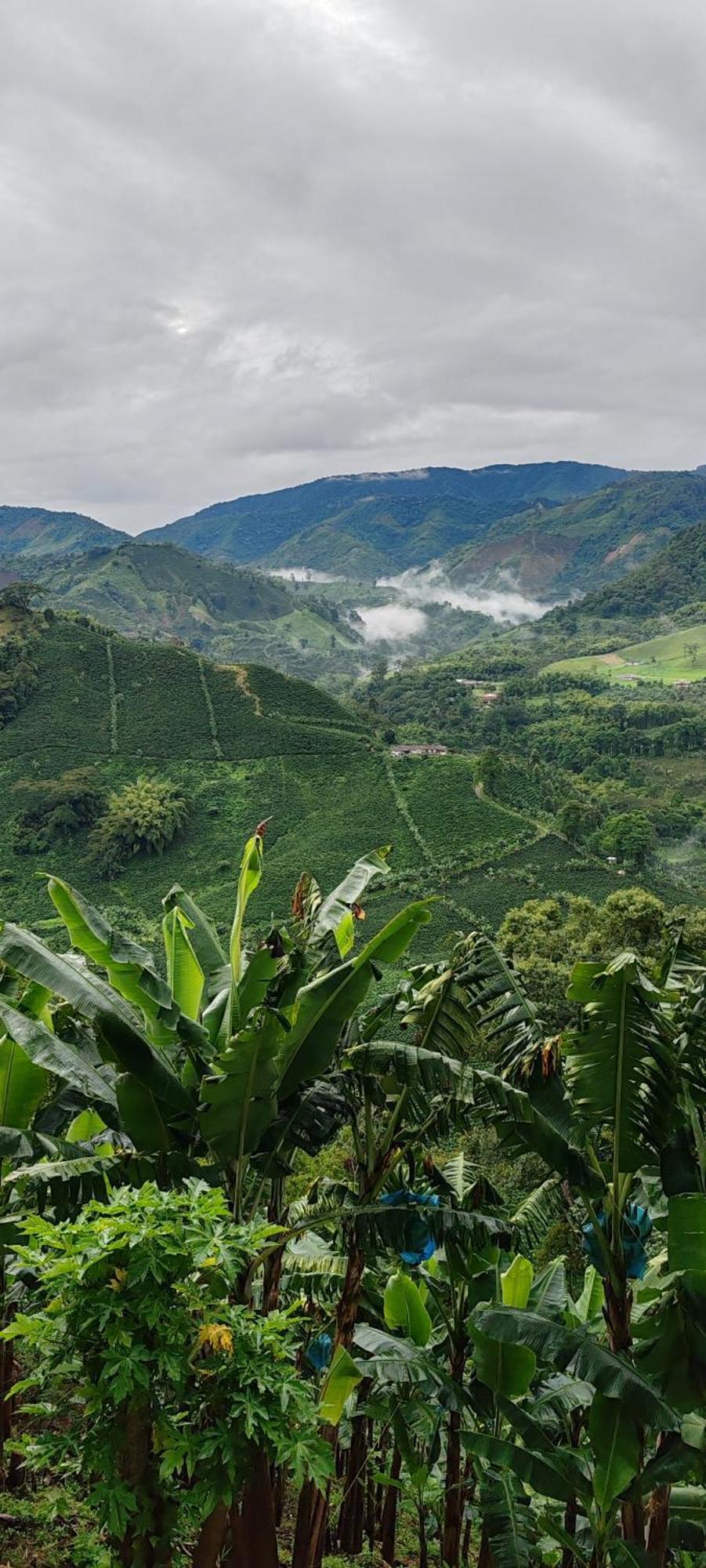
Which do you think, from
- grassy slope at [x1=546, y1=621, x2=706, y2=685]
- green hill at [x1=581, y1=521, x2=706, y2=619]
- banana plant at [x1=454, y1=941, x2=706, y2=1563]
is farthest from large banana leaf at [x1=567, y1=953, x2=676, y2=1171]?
green hill at [x1=581, y1=521, x2=706, y2=619]

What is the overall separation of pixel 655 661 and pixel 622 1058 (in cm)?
11942

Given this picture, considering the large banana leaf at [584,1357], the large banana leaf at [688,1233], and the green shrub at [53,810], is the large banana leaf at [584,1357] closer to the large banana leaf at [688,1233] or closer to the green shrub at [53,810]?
the large banana leaf at [688,1233]

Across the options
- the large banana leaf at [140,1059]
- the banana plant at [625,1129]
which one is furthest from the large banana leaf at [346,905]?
the large banana leaf at [140,1059]

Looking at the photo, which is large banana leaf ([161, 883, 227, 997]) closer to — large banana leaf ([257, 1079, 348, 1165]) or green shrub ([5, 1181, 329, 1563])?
large banana leaf ([257, 1079, 348, 1165])

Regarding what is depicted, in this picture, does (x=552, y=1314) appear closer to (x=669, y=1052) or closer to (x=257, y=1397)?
(x=669, y=1052)

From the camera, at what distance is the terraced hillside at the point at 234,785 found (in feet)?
139

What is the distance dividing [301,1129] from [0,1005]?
1666 millimetres

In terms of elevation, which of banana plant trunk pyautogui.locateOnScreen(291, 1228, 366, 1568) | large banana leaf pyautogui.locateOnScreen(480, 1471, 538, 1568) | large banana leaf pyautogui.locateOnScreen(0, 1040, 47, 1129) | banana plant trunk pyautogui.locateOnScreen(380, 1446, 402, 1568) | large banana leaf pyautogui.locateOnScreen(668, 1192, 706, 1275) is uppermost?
large banana leaf pyautogui.locateOnScreen(0, 1040, 47, 1129)

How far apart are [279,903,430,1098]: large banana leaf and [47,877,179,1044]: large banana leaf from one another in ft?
1.99

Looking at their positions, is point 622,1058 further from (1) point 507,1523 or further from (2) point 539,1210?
(1) point 507,1523

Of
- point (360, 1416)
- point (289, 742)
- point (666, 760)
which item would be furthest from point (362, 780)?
point (360, 1416)

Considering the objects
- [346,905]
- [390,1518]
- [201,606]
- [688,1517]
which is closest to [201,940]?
[346,905]

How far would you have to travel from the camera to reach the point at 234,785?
5338 centimetres

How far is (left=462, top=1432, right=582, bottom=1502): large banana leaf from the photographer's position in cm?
510
